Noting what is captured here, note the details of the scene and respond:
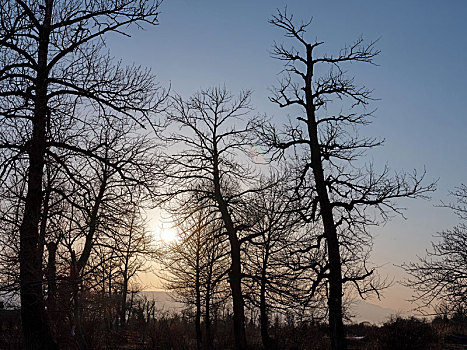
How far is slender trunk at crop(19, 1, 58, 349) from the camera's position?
30.3 ft

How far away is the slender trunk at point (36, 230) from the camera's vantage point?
9234 mm

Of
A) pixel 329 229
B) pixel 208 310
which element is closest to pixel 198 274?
pixel 208 310

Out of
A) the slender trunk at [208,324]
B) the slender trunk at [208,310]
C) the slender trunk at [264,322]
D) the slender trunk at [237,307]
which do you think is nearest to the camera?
the slender trunk at [237,307]

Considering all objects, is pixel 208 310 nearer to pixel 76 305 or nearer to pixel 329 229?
pixel 329 229

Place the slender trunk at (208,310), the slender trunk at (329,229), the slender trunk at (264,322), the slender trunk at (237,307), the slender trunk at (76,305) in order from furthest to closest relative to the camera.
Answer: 1. the slender trunk at (208,310)
2. the slender trunk at (264,322)
3. the slender trunk at (237,307)
4. the slender trunk at (329,229)
5. the slender trunk at (76,305)

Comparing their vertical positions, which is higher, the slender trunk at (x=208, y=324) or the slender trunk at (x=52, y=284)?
the slender trunk at (x=52, y=284)

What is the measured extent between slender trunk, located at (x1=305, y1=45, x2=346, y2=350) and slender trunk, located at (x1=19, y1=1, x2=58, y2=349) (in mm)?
7561

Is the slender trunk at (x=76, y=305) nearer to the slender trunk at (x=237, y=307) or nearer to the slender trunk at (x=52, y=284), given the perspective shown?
the slender trunk at (x=52, y=284)

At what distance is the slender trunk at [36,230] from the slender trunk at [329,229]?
24.8 feet

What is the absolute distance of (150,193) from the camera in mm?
10859

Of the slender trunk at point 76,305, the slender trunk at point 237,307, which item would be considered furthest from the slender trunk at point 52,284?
the slender trunk at point 237,307

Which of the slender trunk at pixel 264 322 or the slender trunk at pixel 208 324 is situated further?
the slender trunk at pixel 208 324

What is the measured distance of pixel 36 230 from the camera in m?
9.86

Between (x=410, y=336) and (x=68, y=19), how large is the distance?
12672 mm
